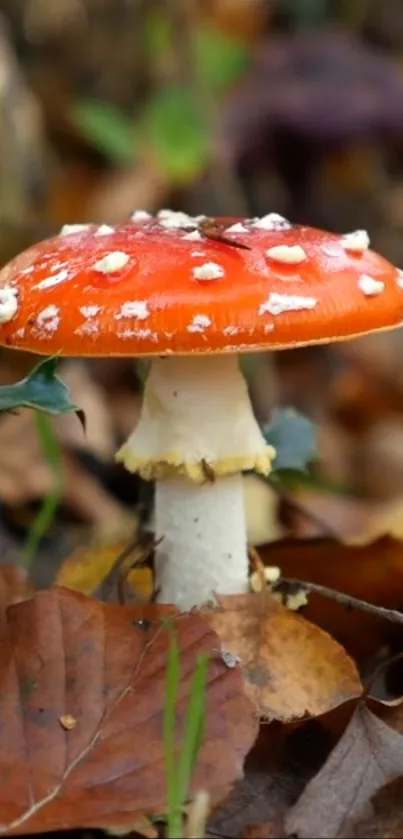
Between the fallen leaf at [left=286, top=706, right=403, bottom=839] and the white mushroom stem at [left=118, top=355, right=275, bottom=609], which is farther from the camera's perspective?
the white mushroom stem at [left=118, top=355, right=275, bottom=609]

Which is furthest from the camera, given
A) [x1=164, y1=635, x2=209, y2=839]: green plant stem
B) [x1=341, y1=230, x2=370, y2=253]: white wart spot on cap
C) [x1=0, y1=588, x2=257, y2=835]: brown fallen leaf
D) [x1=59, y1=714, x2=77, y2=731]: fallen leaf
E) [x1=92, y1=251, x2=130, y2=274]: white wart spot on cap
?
[x1=341, y1=230, x2=370, y2=253]: white wart spot on cap

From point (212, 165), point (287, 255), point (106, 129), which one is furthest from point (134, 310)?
point (212, 165)

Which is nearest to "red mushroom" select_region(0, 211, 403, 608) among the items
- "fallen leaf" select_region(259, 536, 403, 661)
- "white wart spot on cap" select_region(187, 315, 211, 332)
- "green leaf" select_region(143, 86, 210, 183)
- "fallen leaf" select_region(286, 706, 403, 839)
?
"white wart spot on cap" select_region(187, 315, 211, 332)

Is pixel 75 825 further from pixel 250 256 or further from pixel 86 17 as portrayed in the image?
pixel 86 17

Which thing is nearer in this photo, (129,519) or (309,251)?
(309,251)

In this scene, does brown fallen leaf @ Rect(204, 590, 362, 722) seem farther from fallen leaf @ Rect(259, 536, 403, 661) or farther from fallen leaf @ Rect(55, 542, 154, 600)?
fallen leaf @ Rect(55, 542, 154, 600)

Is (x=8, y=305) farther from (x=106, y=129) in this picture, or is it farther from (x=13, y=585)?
(x=106, y=129)

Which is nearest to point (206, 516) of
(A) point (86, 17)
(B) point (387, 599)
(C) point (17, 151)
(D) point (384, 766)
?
(B) point (387, 599)

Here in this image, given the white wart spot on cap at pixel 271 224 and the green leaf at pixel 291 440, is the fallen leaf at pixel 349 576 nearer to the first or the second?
the green leaf at pixel 291 440
